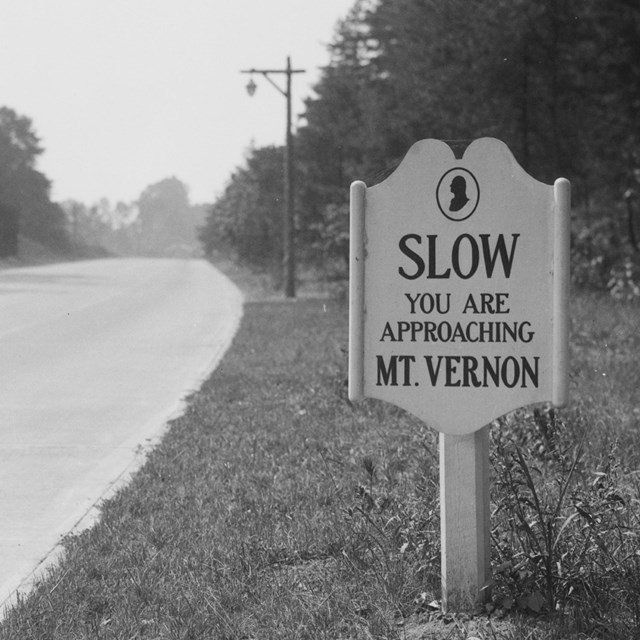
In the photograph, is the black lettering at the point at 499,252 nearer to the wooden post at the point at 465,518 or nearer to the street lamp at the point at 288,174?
the wooden post at the point at 465,518

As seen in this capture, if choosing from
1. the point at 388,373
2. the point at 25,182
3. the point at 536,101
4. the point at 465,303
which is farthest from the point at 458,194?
the point at 25,182

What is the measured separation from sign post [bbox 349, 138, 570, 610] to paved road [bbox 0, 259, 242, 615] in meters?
2.03

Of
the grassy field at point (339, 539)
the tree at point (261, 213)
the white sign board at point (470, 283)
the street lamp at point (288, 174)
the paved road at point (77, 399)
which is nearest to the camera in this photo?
the white sign board at point (470, 283)

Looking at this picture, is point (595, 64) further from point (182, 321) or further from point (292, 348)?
point (292, 348)

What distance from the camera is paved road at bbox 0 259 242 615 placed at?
604cm

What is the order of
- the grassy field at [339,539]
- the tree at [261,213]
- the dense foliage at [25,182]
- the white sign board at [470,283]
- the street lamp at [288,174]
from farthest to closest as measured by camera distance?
the dense foliage at [25,182]
the tree at [261,213]
the street lamp at [288,174]
the grassy field at [339,539]
the white sign board at [470,283]

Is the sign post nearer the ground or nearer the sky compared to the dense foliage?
nearer the ground

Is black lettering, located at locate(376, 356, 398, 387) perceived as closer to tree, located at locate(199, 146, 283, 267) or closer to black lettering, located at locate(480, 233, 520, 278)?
black lettering, located at locate(480, 233, 520, 278)

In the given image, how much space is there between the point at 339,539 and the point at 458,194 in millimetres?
1884

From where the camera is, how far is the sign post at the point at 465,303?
374 centimetres

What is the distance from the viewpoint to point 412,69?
3234 cm

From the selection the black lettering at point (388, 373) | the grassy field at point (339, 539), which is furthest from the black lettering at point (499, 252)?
the grassy field at point (339, 539)

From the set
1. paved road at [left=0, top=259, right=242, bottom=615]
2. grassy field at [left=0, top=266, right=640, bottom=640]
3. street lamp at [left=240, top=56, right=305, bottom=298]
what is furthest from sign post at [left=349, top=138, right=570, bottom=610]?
street lamp at [left=240, top=56, right=305, bottom=298]

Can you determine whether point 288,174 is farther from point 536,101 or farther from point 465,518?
point 465,518
